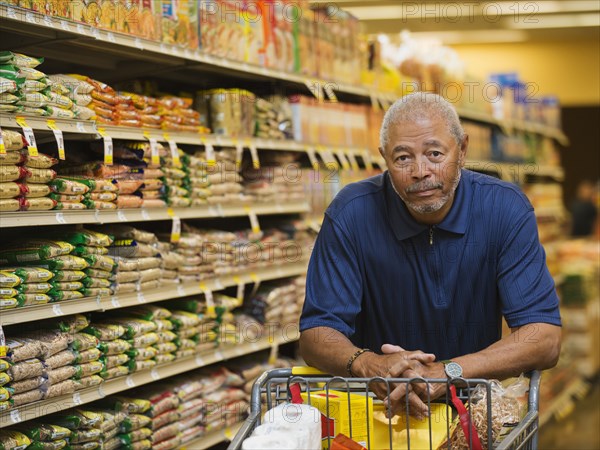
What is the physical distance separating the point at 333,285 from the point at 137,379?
5.02 feet

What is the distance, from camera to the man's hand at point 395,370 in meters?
2.04

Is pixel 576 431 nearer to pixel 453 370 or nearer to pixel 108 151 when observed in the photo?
pixel 108 151

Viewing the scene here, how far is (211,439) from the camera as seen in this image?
4.23 meters

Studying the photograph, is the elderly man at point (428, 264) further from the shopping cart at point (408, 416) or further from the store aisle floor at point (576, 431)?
the store aisle floor at point (576, 431)

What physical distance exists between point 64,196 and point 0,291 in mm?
511

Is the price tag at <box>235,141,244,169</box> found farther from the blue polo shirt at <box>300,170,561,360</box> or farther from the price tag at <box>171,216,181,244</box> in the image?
the blue polo shirt at <box>300,170,561,360</box>

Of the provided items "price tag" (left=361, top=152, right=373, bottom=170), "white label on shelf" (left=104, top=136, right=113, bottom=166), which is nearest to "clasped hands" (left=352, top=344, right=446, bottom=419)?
"white label on shelf" (left=104, top=136, right=113, bottom=166)

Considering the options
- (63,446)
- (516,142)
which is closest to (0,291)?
(63,446)

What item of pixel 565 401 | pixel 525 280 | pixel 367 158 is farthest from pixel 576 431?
pixel 525 280

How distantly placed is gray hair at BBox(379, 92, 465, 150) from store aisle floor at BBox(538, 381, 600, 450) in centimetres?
452

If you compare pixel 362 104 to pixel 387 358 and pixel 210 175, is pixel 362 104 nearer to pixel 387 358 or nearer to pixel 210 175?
pixel 210 175

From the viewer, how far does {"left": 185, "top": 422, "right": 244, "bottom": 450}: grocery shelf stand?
A: 4.09 metres

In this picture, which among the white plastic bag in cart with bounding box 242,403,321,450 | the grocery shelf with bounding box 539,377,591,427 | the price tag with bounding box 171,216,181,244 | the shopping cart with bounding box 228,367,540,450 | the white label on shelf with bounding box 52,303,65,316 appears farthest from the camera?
the grocery shelf with bounding box 539,377,591,427

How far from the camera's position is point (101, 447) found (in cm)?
350
